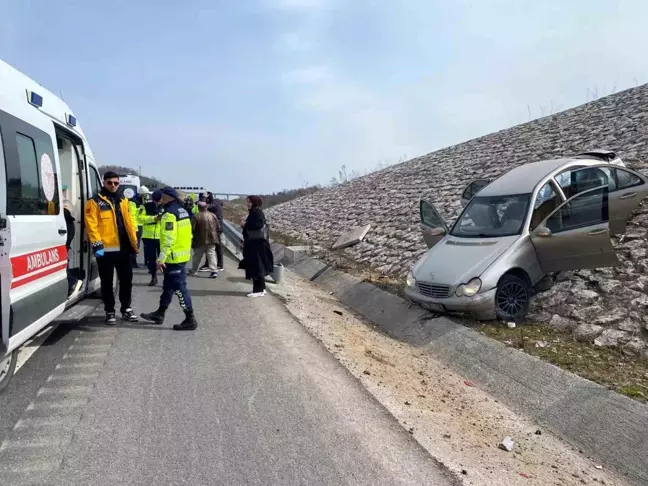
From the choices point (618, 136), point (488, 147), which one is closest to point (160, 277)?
point (618, 136)

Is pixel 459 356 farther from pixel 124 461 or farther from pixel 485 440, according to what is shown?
pixel 124 461

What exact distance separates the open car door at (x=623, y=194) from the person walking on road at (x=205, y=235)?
24.9 ft

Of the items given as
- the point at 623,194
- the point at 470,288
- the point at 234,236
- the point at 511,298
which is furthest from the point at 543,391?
the point at 234,236

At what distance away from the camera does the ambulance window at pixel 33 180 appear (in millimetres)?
4250

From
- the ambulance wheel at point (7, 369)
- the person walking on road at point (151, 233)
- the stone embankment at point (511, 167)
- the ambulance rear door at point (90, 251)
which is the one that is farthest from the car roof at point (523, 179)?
the ambulance wheel at point (7, 369)

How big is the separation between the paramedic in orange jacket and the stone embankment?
5.58m

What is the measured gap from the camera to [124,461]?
358 cm

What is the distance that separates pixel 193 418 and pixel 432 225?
21.0ft

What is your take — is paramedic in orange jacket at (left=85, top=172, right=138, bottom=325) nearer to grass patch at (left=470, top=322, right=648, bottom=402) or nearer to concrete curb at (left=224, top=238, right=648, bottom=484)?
concrete curb at (left=224, top=238, right=648, bottom=484)

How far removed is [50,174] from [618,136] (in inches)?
525

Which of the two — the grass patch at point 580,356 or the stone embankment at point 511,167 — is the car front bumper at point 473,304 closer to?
the grass patch at point 580,356

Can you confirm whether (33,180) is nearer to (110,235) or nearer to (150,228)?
(110,235)

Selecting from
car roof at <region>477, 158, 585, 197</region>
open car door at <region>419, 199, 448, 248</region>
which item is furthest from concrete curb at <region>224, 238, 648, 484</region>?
car roof at <region>477, 158, 585, 197</region>

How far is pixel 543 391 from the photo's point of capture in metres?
Answer: 5.46
